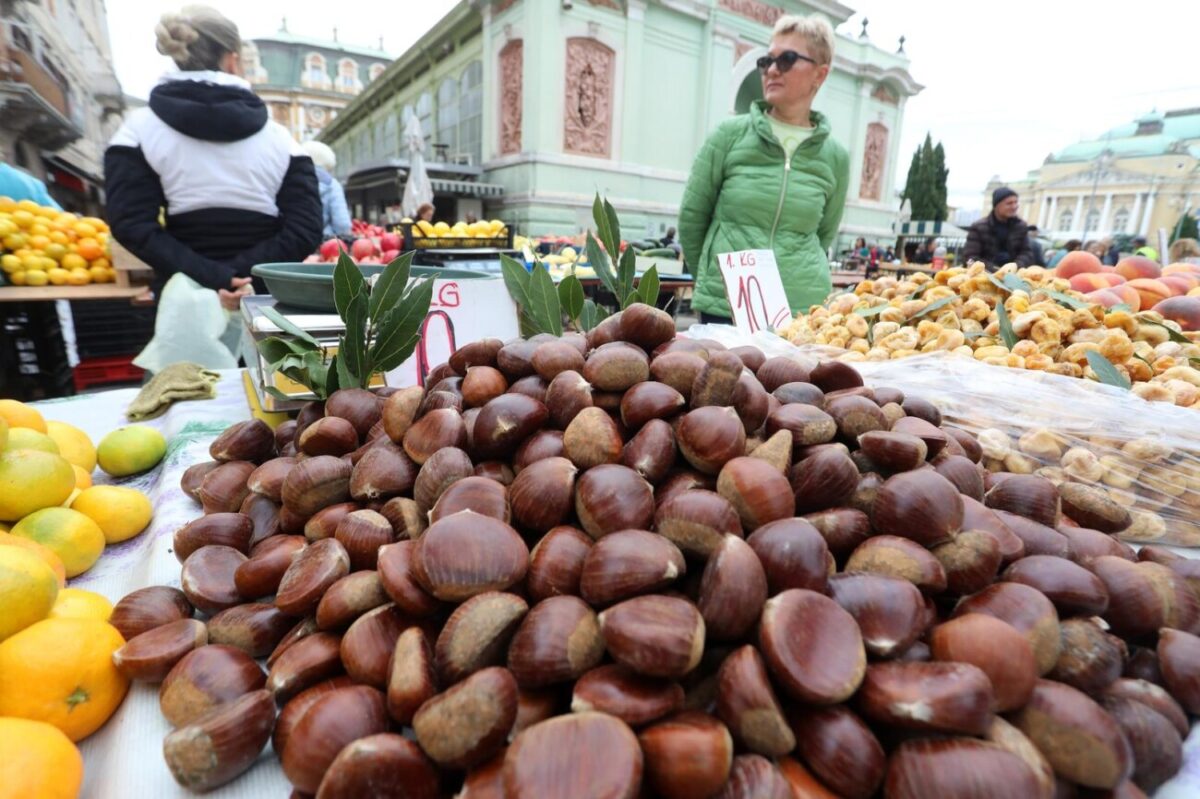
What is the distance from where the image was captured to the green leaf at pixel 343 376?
3.95 ft

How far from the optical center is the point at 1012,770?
1.70ft

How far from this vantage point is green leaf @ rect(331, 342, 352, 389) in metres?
1.21

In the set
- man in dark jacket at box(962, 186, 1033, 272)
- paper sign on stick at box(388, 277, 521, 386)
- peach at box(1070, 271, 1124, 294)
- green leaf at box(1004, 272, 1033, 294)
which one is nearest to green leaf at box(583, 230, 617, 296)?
paper sign on stick at box(388, 277, 521, 386)

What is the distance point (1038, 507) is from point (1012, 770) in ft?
1.70

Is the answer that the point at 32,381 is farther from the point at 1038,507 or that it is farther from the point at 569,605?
the point at 1038,507

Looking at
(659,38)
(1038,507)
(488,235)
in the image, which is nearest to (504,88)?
(659,38)

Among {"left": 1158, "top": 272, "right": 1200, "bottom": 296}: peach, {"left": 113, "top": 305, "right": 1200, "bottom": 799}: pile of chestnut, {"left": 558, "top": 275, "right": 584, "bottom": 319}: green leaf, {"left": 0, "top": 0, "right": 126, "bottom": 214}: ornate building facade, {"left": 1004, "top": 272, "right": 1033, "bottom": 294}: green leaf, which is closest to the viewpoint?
{"left": 113, "top": 305, "right": 1200, "bottom": 799}: pile of chestnut

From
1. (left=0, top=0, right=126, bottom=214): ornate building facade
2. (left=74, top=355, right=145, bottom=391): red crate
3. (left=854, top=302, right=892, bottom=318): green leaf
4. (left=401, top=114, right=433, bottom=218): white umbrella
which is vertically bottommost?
Answer: (left=74, top=355, right=145, bottom=391): red crate

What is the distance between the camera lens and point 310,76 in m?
43.0

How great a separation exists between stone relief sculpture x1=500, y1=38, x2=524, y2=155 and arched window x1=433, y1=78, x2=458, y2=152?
287cm

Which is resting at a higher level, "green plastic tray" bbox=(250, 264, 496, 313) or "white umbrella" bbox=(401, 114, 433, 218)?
"white umbrella" bbox=(401, 114, 433, 218)

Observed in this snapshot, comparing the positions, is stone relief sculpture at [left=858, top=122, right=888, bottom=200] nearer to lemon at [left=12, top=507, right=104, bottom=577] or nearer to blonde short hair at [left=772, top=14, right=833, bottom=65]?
blonde short hair at [left=772, top=14, right=833, bottom=65]

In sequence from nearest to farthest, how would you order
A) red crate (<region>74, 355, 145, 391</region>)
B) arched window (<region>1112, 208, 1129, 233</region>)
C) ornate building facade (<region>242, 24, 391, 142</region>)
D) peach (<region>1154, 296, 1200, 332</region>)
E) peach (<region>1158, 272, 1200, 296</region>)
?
peach (<region>1154, 296, 1200, 332</region>) < peach (<region>1158, 272, 1200, 296</region>) < red crate (<region>74, 355, 145, 391</region>) < ornate building facade (<region>242, 24, 391, 142</region>) < arched window (<region>1112, 208, 1129, 233</region>)

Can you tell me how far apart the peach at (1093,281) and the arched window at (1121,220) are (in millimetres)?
63445
